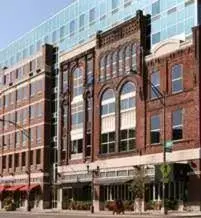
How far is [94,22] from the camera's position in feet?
264

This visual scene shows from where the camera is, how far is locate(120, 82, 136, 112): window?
2729 inches

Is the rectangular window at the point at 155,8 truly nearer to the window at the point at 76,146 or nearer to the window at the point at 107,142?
the window at the point at 107,142

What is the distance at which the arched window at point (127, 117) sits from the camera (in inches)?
2707

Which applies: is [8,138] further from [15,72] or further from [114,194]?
[114,194]

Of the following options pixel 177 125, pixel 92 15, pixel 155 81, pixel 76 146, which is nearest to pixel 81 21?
pixel 92 15

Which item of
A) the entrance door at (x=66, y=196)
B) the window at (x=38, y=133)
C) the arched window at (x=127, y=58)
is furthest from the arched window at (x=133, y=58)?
the window at (x=38, y=133)

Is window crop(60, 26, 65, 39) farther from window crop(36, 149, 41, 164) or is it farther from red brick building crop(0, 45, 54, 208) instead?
window crop(36, 149, 41, 164)

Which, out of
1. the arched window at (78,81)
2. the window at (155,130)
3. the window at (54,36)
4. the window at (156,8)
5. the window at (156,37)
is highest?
the window at (54,36)

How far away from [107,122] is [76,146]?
319 inches

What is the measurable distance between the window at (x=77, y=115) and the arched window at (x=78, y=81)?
64.2 inches

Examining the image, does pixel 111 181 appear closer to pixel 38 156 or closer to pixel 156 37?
pixel 156 37

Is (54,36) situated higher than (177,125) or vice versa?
(54,36)

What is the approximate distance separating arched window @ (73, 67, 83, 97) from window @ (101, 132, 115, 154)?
341 inches

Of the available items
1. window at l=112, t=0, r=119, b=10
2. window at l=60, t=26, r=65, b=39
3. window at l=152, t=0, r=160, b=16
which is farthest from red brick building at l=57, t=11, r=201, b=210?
window at l=60, t=26, r=65, b=39
